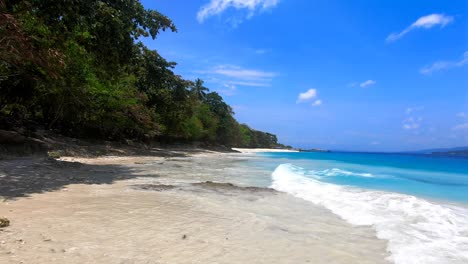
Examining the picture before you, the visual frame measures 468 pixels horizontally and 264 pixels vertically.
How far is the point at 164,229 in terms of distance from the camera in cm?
563

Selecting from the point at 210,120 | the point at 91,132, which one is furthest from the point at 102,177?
the point at 210,120

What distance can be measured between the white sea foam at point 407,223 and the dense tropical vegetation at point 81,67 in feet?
25.0

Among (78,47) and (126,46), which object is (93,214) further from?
(78,47)

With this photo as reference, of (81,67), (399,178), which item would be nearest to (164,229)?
(81,67)

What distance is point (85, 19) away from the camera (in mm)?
10906

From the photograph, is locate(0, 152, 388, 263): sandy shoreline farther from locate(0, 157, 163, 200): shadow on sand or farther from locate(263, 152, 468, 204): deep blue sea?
locate(263, 152, 468, 204): deep blue sea

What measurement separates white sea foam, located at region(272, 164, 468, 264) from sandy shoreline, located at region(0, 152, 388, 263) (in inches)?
15.2

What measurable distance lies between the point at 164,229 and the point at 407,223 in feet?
16.4

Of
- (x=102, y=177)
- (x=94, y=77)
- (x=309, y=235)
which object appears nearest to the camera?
(x=309, y=235)

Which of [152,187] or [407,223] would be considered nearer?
[407,223]

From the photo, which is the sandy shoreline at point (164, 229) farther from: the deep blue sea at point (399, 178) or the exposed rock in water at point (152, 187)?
the deep blue sea at point (399, 178)

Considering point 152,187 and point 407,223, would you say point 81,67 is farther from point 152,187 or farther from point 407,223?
point 407,223

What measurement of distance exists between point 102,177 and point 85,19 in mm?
5177

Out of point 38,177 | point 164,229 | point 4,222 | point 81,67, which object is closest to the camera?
point 4,222
